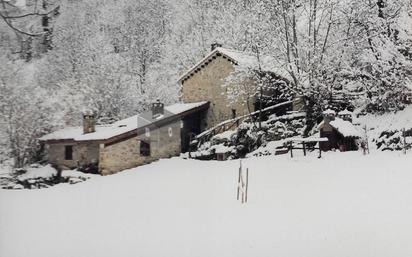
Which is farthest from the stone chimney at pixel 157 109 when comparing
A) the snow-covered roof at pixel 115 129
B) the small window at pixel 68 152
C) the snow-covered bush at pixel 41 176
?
the snow-covered bush at pixel 41 176

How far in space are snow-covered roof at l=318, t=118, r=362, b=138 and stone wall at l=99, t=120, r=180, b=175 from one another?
1026 cm

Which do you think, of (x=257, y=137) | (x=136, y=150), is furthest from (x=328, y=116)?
(x=136, y=150)

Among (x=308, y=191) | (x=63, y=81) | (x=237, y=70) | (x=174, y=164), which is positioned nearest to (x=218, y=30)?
(x=237, y=70)

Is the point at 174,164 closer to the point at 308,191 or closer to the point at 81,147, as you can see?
the point at 81,147

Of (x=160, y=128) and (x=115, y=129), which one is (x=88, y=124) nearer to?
(x=115, y=129)

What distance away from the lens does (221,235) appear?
7293 mm

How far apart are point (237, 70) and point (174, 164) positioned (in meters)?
6.69

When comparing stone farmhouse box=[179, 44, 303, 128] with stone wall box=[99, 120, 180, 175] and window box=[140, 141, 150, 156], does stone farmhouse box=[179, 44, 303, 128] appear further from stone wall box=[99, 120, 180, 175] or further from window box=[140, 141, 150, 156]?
window box=[140, 141, 150, 156]

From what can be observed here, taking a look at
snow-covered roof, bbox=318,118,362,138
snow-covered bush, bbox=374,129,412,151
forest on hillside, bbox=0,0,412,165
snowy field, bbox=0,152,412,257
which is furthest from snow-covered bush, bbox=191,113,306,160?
snowy field, bbox=0,152,412,257

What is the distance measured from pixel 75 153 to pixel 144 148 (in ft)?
13.9

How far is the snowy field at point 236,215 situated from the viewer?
6270 millimetres

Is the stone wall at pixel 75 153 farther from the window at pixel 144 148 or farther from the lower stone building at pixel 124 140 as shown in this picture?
the window at pixel 144 148

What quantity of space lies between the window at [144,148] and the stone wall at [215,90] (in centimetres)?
481

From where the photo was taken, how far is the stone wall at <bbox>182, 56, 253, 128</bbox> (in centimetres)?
2433
